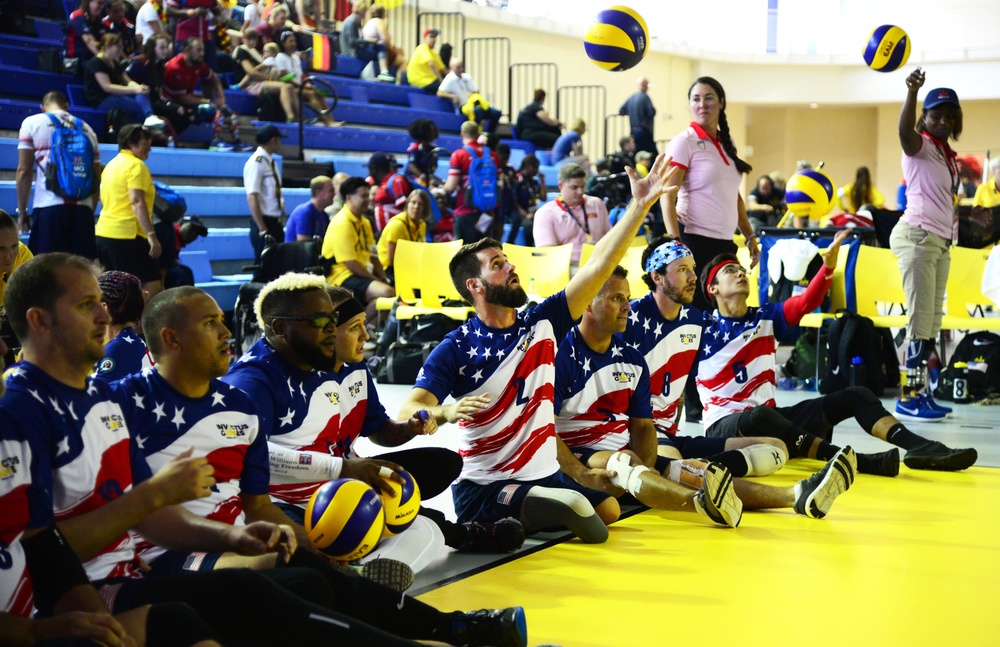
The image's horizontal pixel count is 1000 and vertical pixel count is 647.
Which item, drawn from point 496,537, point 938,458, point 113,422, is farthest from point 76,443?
point 938,458

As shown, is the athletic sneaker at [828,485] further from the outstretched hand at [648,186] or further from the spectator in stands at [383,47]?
the spectator in stands at [383,47]

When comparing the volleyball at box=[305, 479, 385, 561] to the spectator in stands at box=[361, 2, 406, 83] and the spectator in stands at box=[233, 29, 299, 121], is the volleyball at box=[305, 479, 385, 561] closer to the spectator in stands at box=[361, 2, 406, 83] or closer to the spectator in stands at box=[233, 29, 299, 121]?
the spectator in stands at box=[233, 29, 299, 121]

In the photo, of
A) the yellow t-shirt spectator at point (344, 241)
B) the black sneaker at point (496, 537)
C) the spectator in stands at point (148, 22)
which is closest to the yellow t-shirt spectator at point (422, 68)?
the spectator in stands at point (148, 22)

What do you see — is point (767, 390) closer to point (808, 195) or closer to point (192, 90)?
point (808, 195)

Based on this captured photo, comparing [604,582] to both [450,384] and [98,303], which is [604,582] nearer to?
[450,384]

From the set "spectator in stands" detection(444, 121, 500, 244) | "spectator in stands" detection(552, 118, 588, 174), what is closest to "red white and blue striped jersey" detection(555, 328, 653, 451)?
"spectator in stands" detection(444, 121, 500, 244)

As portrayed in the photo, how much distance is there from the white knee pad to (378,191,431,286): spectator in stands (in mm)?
5246

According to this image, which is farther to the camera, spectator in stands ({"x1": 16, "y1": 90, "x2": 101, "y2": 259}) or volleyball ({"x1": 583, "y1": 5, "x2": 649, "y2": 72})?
spectator in stands ({"x1": 16, "y1": 90, "x2": 101, "y2": 259})

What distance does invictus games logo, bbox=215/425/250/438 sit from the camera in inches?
122

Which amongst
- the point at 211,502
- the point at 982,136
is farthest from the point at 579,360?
the point at 982,136

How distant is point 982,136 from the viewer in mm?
26297

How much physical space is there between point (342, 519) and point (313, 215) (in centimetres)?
697

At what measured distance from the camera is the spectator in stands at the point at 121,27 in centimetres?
1153

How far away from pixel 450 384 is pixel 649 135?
41.0 feet
